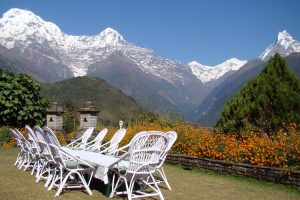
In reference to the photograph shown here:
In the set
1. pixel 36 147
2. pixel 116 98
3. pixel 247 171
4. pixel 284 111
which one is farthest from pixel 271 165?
pixel 116 98

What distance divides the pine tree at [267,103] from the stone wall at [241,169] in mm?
1684

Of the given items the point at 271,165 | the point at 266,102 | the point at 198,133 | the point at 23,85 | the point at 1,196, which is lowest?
the point at 1,196

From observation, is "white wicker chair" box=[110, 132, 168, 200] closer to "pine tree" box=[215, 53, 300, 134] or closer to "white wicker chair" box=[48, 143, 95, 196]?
"white wicker chair" box=[48, 143, 95, 196]

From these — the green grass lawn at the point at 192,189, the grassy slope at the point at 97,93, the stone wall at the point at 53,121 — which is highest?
the grassy slope at the point at 97,93

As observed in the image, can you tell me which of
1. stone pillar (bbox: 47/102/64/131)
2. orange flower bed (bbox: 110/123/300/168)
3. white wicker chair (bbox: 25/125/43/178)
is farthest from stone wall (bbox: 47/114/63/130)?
white wicker chair (bbox: 25/125/43/178)

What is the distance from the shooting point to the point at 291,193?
7.38 metres

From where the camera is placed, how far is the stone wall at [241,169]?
25.8 feet

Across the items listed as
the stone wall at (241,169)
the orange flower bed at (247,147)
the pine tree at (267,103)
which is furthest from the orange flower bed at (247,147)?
the pine tree at (267,103)

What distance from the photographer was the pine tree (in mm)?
10758

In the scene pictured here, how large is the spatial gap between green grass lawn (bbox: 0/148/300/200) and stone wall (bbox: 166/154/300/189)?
0.14 meters

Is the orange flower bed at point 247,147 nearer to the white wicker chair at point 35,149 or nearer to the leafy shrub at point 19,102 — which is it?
the white wicker chair at point 35,149

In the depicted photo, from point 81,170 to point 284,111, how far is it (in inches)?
237

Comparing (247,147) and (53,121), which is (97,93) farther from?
(247,147)

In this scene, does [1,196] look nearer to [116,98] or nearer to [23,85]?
[23,85]
